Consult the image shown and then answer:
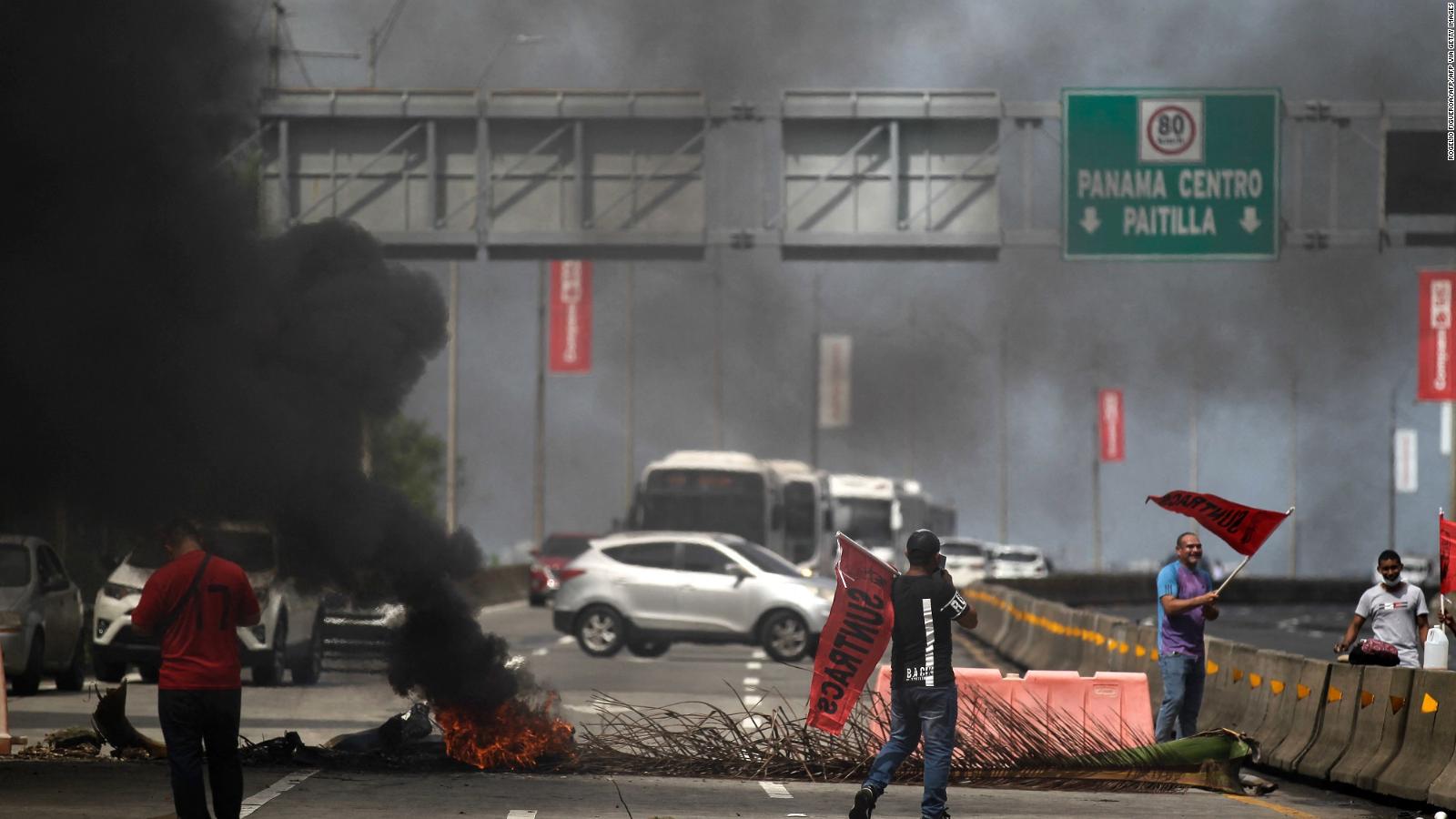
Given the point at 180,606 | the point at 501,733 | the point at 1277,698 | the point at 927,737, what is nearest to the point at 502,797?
the point at 501,733

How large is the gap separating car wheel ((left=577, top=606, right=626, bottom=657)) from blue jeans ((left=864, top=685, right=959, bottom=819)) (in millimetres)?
16922

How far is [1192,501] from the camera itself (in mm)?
15758

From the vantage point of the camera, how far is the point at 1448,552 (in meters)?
17.8

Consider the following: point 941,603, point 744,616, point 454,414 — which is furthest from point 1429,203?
point 454,414

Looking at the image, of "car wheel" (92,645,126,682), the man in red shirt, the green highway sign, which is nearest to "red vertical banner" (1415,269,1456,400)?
the green highway sign

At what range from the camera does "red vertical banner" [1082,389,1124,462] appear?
71.5m

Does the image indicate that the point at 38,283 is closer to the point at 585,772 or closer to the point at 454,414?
the point at 585,772

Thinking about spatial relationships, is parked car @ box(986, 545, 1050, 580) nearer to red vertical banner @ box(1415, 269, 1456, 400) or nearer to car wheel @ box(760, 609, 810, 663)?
red vertical banner @ box(1415, 269, 1456, 400)

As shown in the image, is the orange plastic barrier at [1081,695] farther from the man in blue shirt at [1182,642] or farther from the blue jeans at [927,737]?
the blue jeans at [927,737]

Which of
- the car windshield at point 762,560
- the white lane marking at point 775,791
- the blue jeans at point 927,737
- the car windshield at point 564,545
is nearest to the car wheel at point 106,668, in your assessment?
the car windshield at point 762,560

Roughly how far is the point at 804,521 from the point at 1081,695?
31.5m

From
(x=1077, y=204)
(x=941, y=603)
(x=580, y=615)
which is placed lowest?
(x=580, y=615)

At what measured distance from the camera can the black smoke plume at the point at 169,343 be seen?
14219 mm

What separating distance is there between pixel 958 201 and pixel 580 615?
753cm
